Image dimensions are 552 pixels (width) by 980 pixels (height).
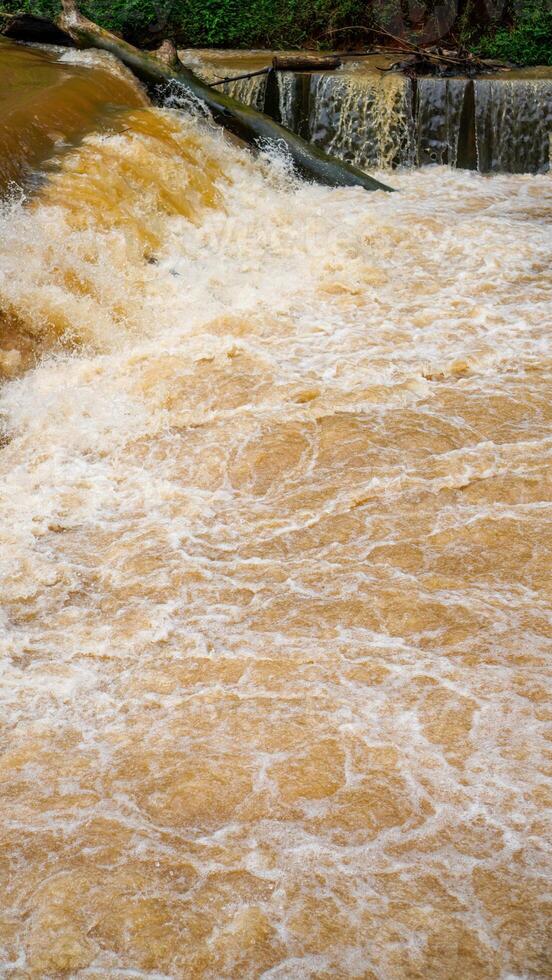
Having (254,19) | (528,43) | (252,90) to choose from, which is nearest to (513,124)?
(528,43)

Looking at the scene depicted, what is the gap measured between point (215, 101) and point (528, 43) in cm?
536

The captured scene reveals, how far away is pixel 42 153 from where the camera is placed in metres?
6.24

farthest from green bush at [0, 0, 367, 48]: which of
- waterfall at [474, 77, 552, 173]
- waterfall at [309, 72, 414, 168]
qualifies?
waterfall at [474, 77, 552, 173]

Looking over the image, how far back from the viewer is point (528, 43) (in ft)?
35.9

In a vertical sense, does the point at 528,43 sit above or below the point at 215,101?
above

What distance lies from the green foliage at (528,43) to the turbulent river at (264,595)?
5.84 metres

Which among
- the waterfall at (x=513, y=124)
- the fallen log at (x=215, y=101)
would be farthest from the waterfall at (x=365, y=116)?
the fallen log at (x=215, y=101)

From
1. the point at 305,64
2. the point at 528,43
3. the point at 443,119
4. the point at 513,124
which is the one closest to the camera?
the point at 513,124

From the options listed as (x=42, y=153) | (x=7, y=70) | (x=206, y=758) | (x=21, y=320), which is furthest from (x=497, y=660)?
(x=7, y=70)

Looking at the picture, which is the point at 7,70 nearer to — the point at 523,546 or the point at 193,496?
the point at 193,496

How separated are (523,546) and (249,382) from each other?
198 cm

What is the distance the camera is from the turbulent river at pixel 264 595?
2123 millimetres

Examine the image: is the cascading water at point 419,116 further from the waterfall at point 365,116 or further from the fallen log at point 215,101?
the fallen log at point 215,101

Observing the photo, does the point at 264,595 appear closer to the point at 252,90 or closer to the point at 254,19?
the point at 252,90
